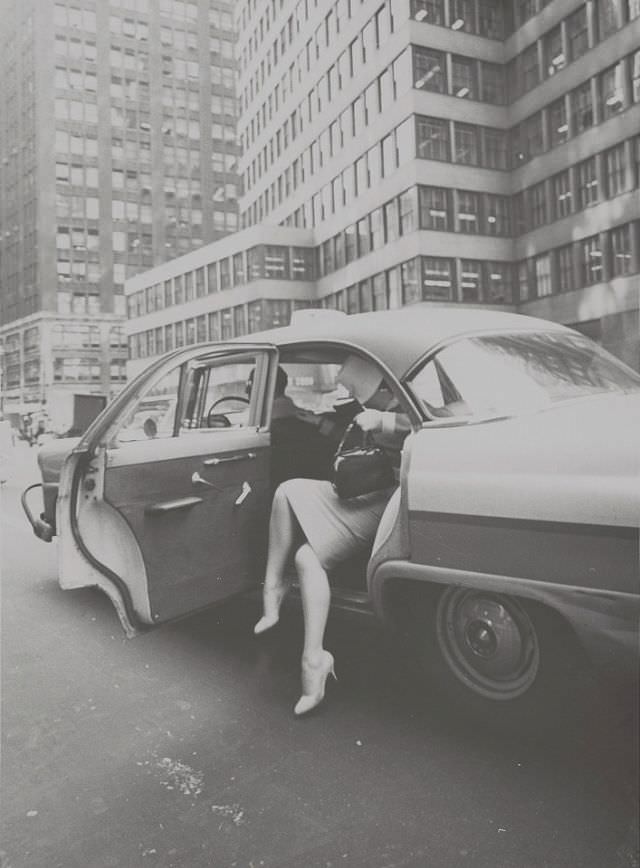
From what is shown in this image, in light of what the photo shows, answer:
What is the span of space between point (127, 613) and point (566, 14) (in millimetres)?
33554

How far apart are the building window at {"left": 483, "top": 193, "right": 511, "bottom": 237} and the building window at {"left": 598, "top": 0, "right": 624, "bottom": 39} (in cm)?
796

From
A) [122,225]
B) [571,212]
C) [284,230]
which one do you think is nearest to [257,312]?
[284,230]

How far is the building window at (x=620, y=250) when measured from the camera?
26.9 m

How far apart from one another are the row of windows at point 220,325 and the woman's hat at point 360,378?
32815 mm

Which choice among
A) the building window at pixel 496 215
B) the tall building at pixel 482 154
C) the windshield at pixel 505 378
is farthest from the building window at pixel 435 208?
the windshield at pixel 505 378

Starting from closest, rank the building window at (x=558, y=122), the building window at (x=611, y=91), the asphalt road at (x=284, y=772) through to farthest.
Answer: the asphalt road at (x=284, y=772) → the building window at (x=611, y=91) → the building window at (x=558, y=122)

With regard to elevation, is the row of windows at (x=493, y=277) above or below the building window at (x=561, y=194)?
below

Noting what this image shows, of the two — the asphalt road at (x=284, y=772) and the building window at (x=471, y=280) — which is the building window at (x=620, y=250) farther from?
the asphalt road at (x=284, y=772)

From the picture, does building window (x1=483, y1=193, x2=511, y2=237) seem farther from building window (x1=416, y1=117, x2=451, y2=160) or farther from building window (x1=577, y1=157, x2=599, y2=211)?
building window (x1=577, y1=157, x2=599, y2=211)

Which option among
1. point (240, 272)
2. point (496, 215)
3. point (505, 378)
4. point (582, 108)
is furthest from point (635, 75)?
point (505, 378)

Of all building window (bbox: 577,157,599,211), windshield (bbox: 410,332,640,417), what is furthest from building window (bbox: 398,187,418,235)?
windshield (bbox: 410,332,640,417)

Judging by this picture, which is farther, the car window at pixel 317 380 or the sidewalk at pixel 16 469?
the car window at pixel 317 380

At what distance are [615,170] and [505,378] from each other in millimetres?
28686

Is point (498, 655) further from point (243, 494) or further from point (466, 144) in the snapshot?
point (466, 144)
